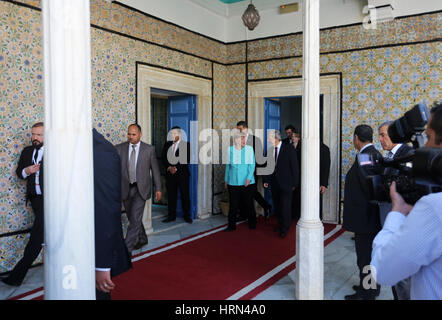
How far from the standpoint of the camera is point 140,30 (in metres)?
5.58

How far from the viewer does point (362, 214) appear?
3.29 meters

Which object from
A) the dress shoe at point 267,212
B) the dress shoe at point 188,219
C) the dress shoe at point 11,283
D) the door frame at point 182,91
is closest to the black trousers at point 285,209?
the dress shoe at point 267,212

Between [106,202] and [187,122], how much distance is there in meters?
5.05

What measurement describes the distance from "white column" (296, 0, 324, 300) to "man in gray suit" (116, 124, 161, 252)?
2344 millimetres

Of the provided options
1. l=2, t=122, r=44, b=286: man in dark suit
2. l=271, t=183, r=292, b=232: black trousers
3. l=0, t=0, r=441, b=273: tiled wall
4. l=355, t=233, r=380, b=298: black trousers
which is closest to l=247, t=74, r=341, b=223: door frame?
l=0, t=0, r=441, b=273: tiled wall

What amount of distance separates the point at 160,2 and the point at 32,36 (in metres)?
2.31

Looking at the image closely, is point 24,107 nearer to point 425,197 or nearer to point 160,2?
point 160,2

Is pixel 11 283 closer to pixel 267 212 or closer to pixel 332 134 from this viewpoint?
pixel 267 212

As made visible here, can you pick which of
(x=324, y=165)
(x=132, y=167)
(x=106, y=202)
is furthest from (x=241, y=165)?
(x=106, y=202)

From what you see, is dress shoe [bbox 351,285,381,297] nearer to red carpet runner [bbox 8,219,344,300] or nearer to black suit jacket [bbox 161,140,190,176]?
red carpet runner [bbox 8,219,344,300]

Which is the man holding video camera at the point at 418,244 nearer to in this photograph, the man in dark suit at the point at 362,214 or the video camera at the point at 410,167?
the video camera at the point at 410,167

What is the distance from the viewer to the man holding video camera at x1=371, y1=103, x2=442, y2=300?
46.6 inches

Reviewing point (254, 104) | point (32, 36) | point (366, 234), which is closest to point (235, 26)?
point (254, 104)

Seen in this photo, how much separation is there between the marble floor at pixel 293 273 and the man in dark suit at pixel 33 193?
169mm
